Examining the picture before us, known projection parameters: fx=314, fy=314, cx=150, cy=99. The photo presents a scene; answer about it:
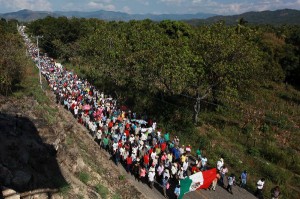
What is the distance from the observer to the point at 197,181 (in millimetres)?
19109

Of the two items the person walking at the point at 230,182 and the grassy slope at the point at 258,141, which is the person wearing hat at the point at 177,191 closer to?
the person walking at the point at 230,182

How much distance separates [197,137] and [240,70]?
300 inches

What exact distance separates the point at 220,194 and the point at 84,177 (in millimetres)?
8663

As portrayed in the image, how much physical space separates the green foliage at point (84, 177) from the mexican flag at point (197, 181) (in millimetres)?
5445

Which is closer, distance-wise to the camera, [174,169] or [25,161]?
[25,161]

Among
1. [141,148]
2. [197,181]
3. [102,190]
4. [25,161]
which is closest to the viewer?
[25,161]

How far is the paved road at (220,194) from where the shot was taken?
1950cm

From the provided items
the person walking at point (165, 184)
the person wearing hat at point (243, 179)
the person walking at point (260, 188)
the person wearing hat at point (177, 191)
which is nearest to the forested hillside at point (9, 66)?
the person walking at point (165, 184)

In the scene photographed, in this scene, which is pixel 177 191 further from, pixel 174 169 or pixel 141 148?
pixel 141 148

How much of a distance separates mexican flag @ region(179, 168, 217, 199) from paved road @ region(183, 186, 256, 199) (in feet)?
1.39

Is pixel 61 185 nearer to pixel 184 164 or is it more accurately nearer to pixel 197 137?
pixel 184 164

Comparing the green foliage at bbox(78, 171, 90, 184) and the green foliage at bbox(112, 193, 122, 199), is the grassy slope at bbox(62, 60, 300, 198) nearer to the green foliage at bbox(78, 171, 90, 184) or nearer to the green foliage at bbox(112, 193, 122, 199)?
the green foliage at bbox(112, 193, 122, 199)

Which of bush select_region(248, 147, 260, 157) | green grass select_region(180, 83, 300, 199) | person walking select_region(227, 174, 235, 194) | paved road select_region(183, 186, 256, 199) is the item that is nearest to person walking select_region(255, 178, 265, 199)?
paved road select_region(183, 186, 256, 199)

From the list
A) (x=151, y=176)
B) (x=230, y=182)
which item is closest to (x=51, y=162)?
(x=151, y=176)
